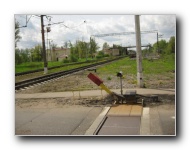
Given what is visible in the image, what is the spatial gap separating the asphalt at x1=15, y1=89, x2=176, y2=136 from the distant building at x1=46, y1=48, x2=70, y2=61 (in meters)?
0.78

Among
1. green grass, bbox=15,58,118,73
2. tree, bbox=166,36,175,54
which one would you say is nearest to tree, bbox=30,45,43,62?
green grass, bbox=15,58,118,73

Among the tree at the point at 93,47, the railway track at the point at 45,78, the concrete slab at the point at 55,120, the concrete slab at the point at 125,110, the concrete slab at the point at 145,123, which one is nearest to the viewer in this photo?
the concrete slab at the point at 145,123

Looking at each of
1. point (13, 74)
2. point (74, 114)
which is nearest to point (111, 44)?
point (74, 114)

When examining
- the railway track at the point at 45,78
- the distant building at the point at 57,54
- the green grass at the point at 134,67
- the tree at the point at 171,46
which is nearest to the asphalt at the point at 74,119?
the railway track at the point at 45,78

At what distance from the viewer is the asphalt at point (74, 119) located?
418 cm

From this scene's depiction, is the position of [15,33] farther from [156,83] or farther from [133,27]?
[156,83]

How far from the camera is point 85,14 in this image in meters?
4.48

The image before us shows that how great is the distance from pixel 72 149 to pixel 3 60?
5.69ft

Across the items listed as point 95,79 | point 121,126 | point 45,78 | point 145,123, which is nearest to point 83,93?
point 95,79

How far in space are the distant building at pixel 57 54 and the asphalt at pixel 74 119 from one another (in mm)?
784

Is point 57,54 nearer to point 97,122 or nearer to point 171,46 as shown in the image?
point 97,122

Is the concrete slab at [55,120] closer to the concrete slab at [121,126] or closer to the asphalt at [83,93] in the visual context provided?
the concrete slab at [121,126]

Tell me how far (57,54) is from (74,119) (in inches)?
46.2

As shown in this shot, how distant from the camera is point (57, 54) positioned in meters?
4.96
